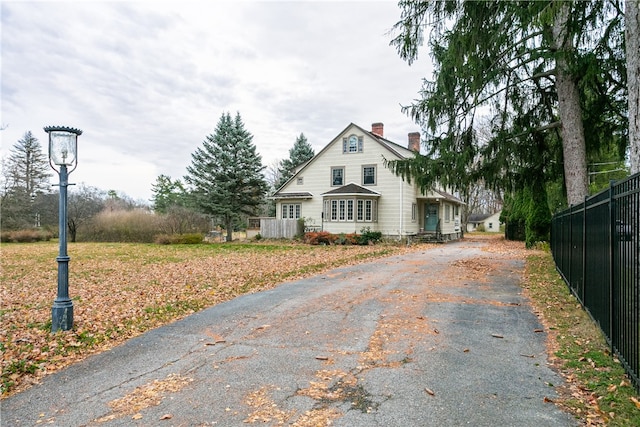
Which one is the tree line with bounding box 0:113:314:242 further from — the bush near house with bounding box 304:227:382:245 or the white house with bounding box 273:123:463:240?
the bush near house with bounding box 304:227:382:245

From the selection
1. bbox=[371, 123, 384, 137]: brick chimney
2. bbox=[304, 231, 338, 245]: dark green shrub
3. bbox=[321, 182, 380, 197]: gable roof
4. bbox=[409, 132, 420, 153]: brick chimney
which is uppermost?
bbox=[371, 123, 384, 137]: brick chimney

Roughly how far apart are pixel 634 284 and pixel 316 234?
19718mm

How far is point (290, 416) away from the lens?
10.3 ft

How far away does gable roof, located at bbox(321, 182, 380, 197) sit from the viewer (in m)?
23.5

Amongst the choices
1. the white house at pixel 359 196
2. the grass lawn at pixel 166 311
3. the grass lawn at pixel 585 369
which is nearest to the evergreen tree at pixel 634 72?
the grass lawn at pixel 585 369

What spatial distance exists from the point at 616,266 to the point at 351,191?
785 inches

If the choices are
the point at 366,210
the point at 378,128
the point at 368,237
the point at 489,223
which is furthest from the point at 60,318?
the point at 489,223

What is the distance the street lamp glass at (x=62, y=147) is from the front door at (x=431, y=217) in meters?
23.6

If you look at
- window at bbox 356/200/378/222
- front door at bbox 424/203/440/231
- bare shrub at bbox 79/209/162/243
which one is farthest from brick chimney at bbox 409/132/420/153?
bare shrub at bbox 79/209/162/243

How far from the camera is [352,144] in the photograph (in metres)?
25.1

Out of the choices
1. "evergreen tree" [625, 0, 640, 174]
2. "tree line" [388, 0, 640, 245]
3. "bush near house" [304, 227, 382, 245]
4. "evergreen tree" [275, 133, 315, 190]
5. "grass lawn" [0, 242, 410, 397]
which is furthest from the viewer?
"evergreen tree" [275, 133, 315, 190]

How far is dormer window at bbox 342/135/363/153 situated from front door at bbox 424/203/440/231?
6558mm

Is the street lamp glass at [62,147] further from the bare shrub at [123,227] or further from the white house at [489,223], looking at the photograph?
the white house at [489,223]

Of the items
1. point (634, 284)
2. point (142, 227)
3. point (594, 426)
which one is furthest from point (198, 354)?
point (142, 227)
